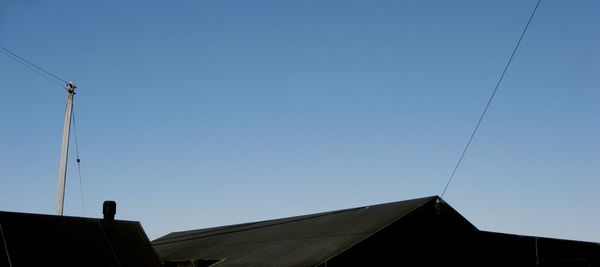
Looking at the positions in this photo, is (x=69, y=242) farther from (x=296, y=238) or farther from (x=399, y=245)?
(x=399, y=245)

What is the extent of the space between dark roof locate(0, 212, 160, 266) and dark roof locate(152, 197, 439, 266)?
2694mm

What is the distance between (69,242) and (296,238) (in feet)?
22.2

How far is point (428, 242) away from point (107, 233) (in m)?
9.82

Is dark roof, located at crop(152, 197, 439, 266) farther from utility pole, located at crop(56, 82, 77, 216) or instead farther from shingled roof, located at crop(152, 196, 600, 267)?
utility pole, located at crop(56, 82, 77, 216)

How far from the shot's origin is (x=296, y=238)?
18.8 metres

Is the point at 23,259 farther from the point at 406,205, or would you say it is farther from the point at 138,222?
the point at 406,205

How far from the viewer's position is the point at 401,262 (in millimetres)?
16422

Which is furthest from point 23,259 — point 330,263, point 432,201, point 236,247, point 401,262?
point 432,201

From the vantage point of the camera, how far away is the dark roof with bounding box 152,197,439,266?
52.3 ft

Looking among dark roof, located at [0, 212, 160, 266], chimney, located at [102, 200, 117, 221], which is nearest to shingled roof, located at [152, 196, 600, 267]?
dark roof, located at [0, 212, 160, 266]

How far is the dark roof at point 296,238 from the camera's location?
15938 millimetres

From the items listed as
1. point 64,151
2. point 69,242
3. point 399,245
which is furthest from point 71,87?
point 399,245

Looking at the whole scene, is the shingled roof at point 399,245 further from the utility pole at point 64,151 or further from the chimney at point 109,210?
the utility pole at point 64,151

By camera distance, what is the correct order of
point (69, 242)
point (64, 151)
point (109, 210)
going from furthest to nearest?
1. point (64, 151)
2. point (109, 210)
3. point (69, 242)
